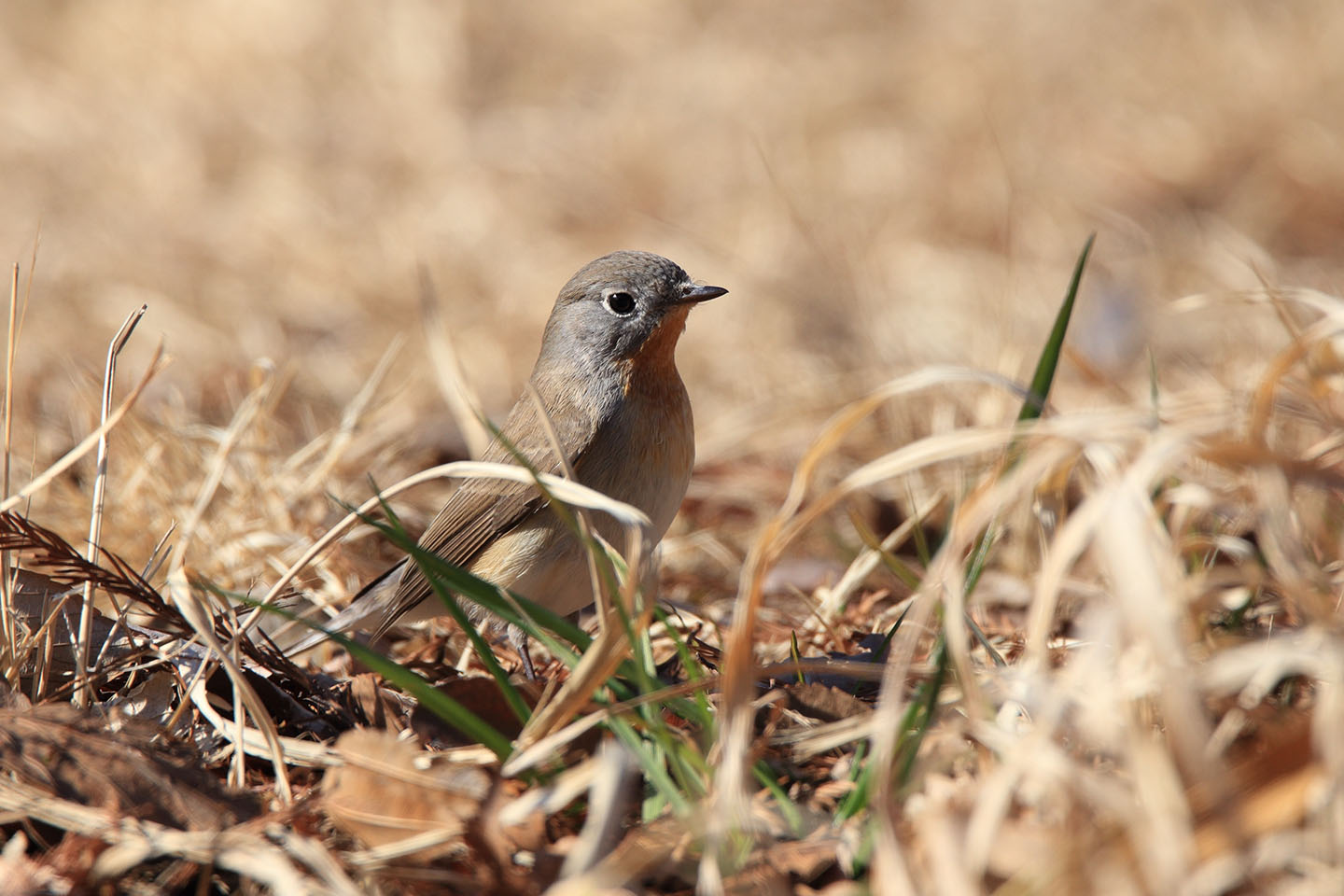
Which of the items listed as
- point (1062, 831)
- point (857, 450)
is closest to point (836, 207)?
point (857, 450)

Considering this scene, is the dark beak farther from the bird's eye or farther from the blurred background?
the blurred background

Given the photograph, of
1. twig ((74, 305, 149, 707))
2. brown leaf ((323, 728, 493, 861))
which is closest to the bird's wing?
twig ((74, 305, 149, 707))

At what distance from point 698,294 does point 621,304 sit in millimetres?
280

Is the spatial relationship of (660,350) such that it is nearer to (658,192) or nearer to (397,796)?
(397,796)

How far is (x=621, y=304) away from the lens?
4148 millimetres

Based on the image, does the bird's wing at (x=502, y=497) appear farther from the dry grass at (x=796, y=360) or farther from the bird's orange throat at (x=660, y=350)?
the dry grass at (x=796, y=360)

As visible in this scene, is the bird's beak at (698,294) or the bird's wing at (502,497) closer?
the bird's wing at (502,497)

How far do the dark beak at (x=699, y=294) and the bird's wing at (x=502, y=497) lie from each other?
521mm

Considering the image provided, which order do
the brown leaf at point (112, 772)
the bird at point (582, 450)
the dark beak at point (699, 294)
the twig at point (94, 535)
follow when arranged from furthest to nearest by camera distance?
1. the dark beak at point (699, 294)
2. the bird at point (582, 450)
3. the twig at point (94, 535)
4. the brown leaf at point (112, 772)

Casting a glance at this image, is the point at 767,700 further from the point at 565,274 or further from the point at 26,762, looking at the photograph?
the point at 565,274

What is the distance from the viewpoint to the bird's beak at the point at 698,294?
402 cm

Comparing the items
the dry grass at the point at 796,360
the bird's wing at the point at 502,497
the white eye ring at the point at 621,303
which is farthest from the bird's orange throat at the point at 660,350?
the dry grass at the point at 796,360

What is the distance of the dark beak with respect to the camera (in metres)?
4.02

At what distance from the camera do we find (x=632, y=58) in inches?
401
